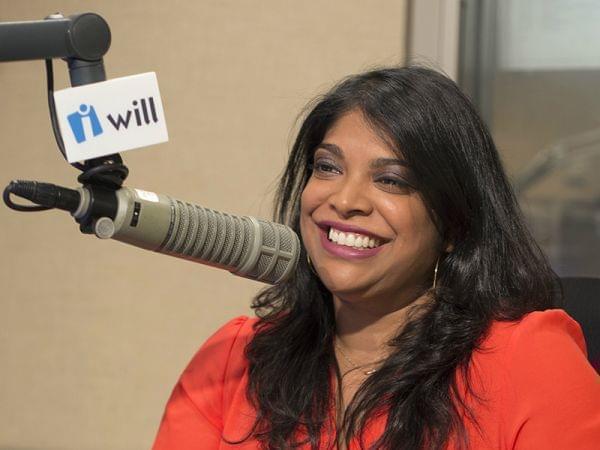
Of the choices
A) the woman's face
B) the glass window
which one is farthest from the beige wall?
the woman's face

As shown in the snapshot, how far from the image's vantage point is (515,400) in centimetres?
151

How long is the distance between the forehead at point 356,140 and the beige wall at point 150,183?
1190 mm

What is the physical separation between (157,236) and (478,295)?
720mm

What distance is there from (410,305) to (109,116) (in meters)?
0.83

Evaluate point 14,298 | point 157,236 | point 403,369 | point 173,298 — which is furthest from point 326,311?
point 14,298

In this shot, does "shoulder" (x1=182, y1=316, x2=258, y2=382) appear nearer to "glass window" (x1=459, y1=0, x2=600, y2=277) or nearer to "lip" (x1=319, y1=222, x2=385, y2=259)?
"lip" (x1=319, y1=222, x2=385, y2=259)

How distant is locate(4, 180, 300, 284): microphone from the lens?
1.04 m

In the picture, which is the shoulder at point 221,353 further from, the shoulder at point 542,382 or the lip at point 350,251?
the shoulder at point 542,382

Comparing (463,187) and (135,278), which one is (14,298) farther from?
(463,187)

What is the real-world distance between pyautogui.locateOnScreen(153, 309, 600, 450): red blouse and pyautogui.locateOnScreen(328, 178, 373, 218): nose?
11.3 inches

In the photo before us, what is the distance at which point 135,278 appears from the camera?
3000mm

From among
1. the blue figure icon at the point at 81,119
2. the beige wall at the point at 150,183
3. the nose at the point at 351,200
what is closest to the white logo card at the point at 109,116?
the blue figure icon at the point at 81,119

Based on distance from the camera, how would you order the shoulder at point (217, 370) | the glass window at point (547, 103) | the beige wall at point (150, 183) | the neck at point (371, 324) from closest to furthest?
the neck at point (371, 324), the shoulder at point (217, 370), the glass window at point (547, 103), the beige wall at point (150, 183)

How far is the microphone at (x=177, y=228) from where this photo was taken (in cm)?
104
